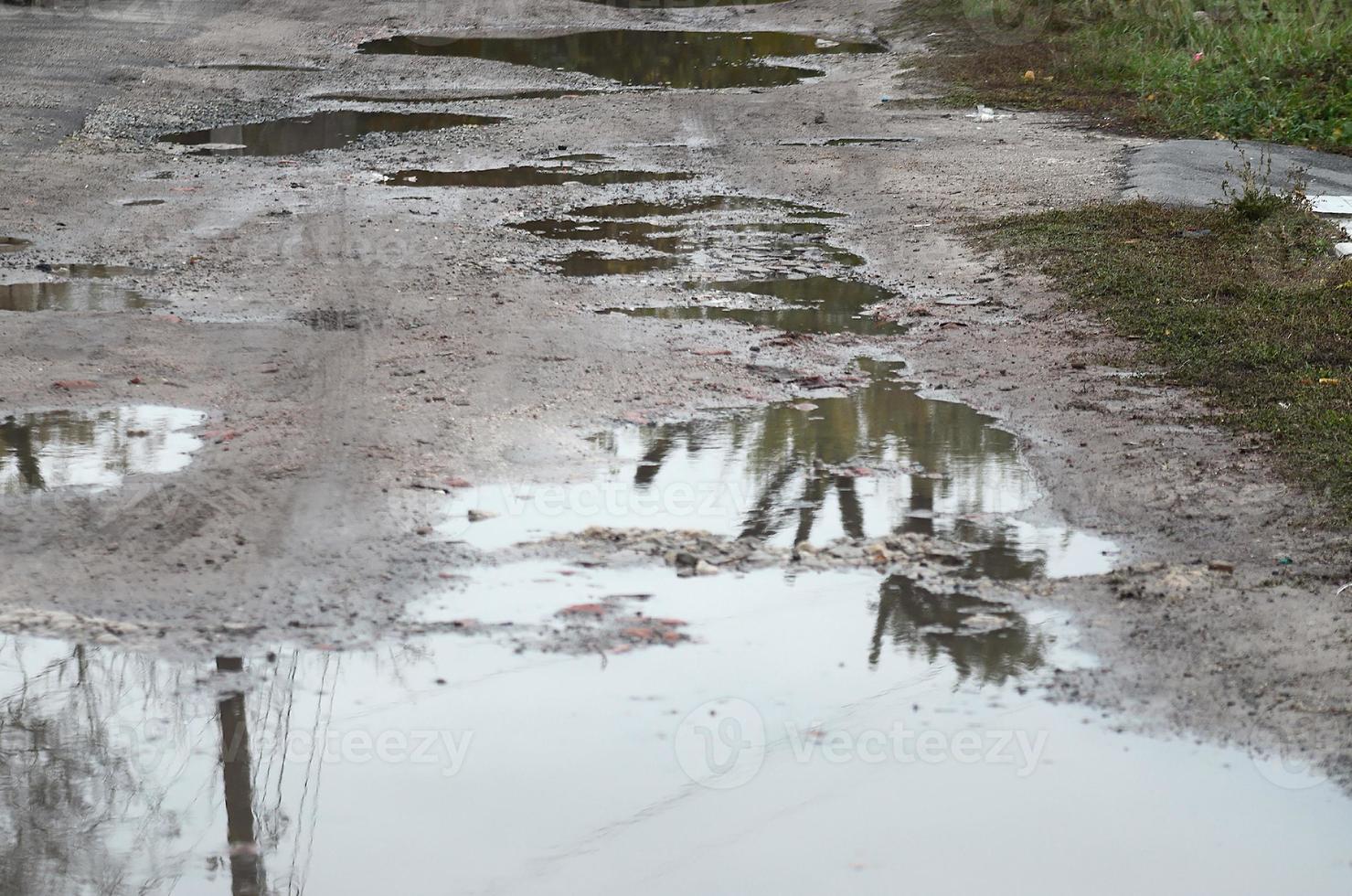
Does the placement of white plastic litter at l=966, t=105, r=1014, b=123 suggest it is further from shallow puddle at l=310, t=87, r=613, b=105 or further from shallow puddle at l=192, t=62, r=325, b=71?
shallow puddle at l=192, t=62, r=325, b=71

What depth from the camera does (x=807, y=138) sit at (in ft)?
42.0

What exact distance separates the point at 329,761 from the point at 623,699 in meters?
0.78

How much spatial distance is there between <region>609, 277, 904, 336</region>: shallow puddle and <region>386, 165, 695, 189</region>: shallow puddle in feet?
9.84

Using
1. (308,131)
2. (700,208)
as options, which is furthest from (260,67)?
(700,208)

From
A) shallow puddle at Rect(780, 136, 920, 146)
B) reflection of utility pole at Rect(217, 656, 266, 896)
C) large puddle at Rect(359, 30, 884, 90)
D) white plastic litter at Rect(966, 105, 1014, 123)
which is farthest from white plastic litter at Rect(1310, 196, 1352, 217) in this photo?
reflection of utility pole at Rect(217, 656, 266, 896)

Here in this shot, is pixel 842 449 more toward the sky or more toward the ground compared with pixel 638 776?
more toward the sky

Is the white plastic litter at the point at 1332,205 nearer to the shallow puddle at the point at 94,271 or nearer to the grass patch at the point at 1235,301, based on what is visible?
the grass patch at the point at 1235,301

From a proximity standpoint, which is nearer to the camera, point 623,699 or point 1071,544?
point 623,699

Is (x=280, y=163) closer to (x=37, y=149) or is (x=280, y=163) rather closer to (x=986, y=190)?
(x=37, y=149)

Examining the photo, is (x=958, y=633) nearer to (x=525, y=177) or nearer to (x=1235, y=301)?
(x=1235, y=301)

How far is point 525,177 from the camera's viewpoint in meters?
10.9

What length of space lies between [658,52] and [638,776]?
53.7ft

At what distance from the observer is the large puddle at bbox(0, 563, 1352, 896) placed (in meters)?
3.24

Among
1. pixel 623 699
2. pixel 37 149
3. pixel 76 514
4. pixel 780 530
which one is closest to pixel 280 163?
pixel 37 149
